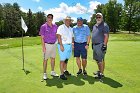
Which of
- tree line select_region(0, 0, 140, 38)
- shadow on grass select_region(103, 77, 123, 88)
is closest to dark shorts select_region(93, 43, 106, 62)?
shadow on grass select_region(103, 77, 123, 88)

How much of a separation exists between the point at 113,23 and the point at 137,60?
60.6 meters

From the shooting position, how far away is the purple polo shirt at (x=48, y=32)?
8930mm

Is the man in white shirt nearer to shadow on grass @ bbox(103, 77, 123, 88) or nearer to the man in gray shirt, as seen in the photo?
the man in gray shirt

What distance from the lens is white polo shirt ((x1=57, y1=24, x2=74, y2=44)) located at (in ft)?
29.0

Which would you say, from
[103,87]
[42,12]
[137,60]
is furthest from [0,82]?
[42,12]

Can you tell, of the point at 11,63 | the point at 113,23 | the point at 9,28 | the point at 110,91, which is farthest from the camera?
the point at 9,28

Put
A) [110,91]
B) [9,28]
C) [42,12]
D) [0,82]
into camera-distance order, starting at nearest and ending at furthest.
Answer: [110,91] < [0,82] < [9,28] < [42,12]

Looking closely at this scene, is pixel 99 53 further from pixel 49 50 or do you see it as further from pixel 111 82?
pixel 49 50

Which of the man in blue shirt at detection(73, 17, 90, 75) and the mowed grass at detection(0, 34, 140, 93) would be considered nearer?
the mowed grass at detection(0, 34, 140, 93)

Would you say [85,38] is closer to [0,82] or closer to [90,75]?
[90,75]

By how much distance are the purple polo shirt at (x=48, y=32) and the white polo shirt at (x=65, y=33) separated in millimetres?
252

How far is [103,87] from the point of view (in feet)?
25.1

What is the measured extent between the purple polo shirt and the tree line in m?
54.1

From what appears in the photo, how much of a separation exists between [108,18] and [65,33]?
64.5m
